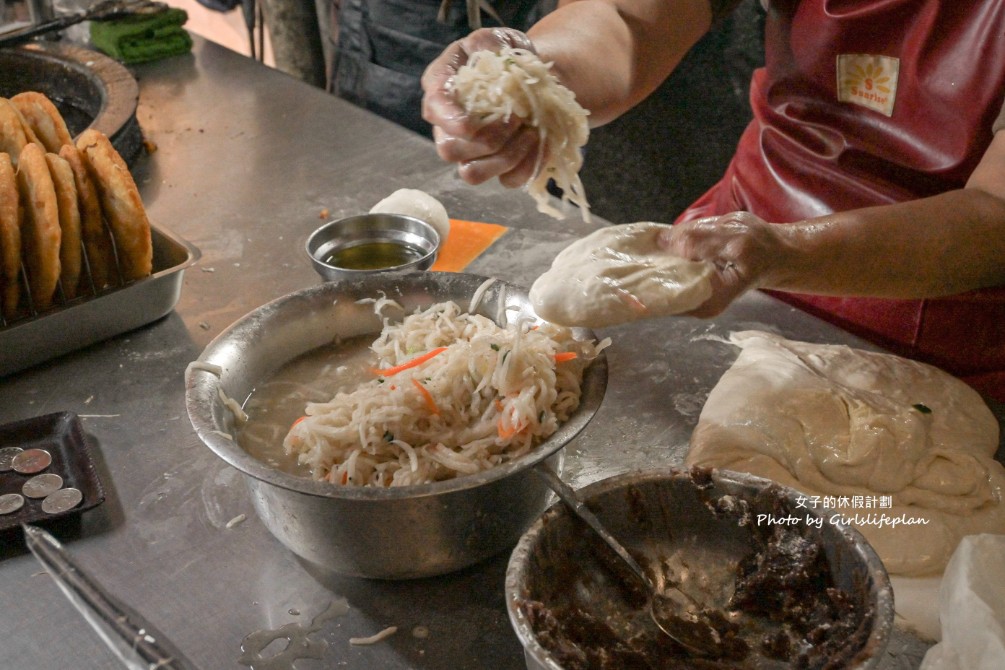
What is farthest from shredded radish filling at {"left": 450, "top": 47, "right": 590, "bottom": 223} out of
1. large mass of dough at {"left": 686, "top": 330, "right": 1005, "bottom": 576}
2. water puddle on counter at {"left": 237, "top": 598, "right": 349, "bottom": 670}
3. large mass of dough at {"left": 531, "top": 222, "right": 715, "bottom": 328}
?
water puddle on counter at {"left": 237, "top": 598, "right": 349, "bottom": 670}

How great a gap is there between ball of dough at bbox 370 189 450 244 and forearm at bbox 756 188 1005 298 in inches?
44.9

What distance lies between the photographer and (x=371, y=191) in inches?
130

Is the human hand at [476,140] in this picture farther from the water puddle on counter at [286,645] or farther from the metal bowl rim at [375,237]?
the water puddle on counter at [286,645]

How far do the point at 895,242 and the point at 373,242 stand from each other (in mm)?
1475

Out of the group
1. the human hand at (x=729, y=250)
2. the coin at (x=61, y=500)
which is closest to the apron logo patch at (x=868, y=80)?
the human hand at (x=729, y=250)

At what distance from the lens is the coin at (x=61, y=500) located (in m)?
1.84

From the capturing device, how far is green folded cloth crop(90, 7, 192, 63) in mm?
4379

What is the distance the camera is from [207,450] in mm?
2131

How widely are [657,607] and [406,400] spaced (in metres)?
0.63

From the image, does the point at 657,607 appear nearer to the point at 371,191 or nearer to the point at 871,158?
the point at 871,158

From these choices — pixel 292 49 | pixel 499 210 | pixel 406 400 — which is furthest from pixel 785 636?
pixel 292 49

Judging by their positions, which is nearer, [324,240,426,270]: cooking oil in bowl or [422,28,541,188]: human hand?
[422,28,541,188]: human hand

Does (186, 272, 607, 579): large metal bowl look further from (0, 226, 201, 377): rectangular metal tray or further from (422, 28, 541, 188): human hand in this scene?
(0, 226, 201, 377): rectangular metal tray

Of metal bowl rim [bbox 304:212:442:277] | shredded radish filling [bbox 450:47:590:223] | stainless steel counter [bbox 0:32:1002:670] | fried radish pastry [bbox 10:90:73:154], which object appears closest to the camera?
stainless steel counter [bbox 0:32:1002:670]
